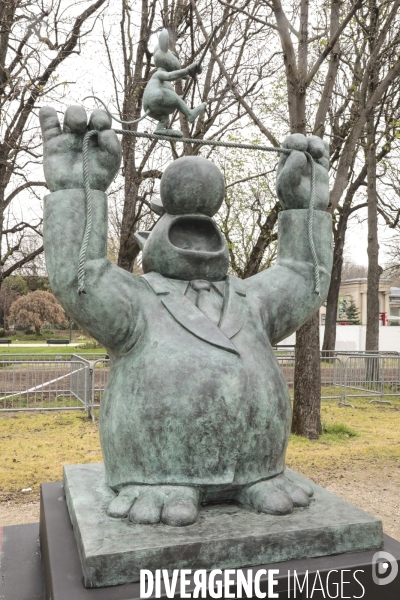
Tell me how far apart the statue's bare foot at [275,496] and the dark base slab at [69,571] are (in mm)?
225

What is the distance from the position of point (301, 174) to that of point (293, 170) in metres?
0.07

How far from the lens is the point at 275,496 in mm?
2309

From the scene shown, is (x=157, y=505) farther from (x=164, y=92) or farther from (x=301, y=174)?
(x=164, y=92)

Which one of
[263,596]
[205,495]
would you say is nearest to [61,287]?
[205,495]

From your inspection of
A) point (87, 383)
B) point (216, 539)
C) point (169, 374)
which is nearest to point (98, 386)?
Result: point (87, 383)

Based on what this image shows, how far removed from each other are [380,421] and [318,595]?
Answer: 26.4 ft

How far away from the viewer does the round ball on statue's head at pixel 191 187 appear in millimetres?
2582

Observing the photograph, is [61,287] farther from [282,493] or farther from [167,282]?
[282,493]

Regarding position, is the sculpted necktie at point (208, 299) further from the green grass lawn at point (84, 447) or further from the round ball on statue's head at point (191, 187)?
the green grass lawn at point (84, 447)

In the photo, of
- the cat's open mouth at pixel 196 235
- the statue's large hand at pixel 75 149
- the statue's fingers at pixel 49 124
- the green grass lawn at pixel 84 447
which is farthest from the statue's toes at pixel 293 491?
the green grass lawn at pixel 84 447

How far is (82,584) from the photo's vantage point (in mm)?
1955

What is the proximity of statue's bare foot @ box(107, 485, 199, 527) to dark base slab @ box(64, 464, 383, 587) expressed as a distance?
0.03 meters

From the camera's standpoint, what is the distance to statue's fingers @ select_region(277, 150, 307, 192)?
2748 mm

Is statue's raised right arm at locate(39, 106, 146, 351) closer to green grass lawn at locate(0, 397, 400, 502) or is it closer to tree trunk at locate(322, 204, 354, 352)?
green grass lawn at locate(0, 397, 400, 502)
